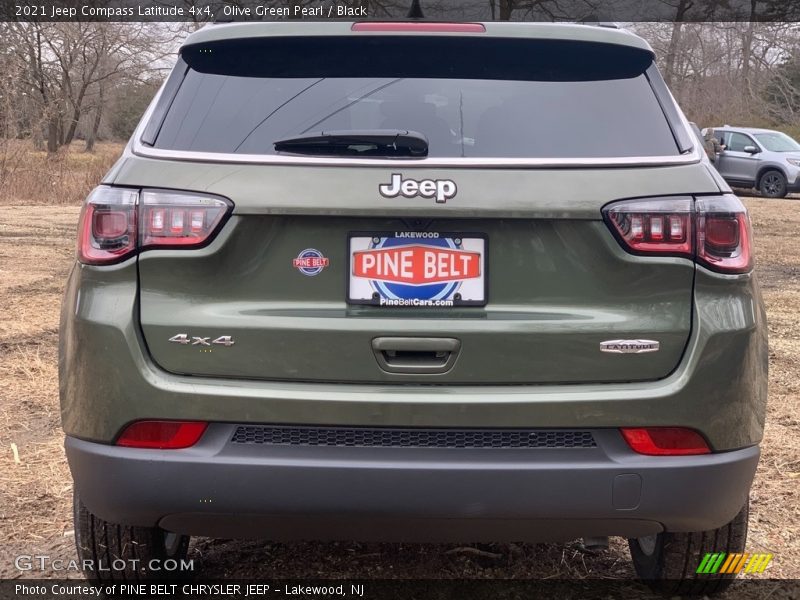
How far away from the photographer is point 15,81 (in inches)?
705

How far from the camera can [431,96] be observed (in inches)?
96.6

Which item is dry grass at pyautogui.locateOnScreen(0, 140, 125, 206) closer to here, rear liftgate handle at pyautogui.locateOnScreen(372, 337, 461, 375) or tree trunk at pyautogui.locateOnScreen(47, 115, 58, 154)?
tree trunk at pyautogui.locateOnScreen(47, 115, 58, 154)

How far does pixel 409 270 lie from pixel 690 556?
1.37m

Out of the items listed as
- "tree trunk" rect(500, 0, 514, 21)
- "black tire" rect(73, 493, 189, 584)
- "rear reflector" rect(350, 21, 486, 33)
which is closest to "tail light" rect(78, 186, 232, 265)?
"rear reflector" rect(350, 21, 486, 33)

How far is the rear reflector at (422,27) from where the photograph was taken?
2.51 metres

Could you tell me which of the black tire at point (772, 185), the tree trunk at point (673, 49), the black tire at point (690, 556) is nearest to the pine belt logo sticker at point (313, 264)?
the black tire at point (690, 556)

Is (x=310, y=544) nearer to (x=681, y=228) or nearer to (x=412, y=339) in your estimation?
(x=412, y=339)

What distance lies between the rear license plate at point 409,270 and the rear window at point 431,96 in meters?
0.26

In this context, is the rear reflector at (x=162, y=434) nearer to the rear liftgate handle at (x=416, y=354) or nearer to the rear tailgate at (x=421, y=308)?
the rear tailgate at (x=421, y=308)

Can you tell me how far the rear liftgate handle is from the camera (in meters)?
2.19

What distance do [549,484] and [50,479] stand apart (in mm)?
2585

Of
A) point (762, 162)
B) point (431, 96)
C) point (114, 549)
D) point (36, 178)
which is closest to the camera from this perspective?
point (431, 96)

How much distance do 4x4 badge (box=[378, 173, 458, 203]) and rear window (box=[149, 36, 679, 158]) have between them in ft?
0.45

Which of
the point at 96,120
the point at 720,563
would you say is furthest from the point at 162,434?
the point at 96,120
